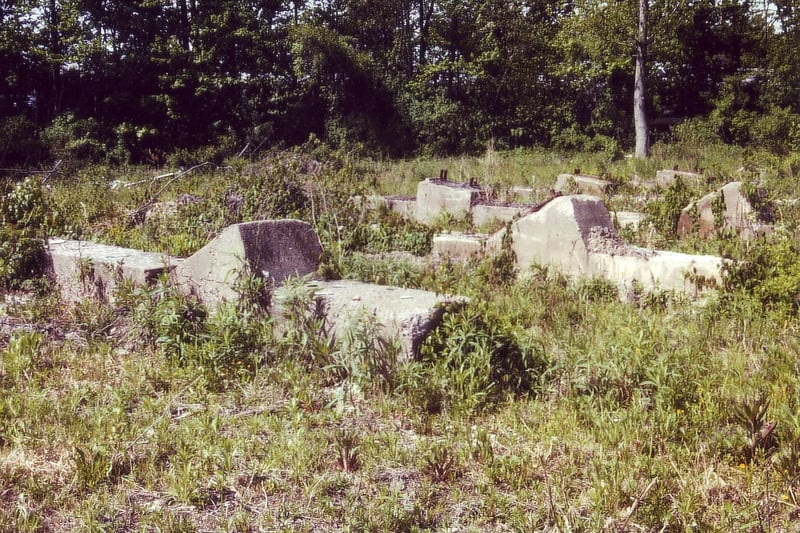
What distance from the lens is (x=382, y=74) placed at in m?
24.6

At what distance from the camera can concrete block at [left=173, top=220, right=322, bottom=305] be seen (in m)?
4.71

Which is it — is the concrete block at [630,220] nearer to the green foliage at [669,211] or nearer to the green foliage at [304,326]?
the green foliage at [669,211]

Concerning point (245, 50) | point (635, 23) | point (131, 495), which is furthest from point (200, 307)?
point (245, 50)

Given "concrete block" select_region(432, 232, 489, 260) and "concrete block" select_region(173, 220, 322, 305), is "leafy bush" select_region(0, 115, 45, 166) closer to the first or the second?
"concrete block" select_region(432, 232, 489, 260)

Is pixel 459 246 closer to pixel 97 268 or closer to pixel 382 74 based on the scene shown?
pixel 97 268

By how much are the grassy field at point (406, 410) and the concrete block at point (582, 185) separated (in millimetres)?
5230

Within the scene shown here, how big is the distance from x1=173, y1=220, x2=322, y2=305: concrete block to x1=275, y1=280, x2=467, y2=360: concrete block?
354 mm

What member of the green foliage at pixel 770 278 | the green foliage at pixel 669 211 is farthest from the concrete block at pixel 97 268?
the green foliage at pixel 669 211

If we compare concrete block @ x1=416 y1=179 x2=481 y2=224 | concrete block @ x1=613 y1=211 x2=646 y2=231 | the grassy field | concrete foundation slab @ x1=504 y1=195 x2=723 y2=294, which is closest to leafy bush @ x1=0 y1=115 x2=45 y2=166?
concrete block @ x1=416 y1=179 x2=481 y2=224

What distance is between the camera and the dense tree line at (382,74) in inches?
849

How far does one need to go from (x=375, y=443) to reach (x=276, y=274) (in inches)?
70.2

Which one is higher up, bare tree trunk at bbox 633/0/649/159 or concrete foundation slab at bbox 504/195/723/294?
bare tree trunk at bbox 633/0/649/159

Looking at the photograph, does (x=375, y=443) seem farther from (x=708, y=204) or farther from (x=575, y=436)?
(x=708, y=204)

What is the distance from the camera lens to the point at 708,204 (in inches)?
327
